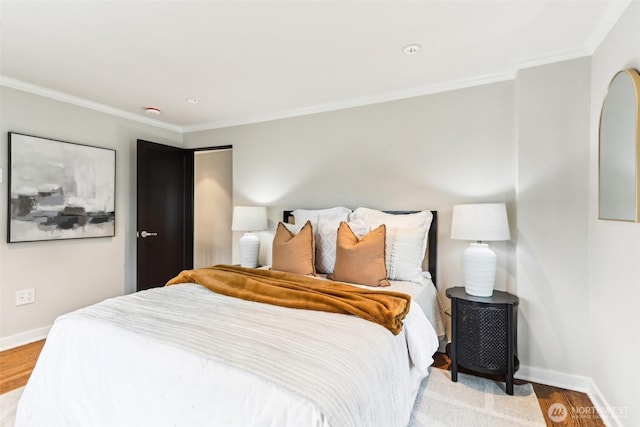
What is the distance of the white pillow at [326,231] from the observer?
2.79m

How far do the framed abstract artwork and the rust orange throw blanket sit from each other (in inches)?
63.1

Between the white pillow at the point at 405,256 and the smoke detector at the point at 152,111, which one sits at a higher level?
the smoke detector at the point at 152,111

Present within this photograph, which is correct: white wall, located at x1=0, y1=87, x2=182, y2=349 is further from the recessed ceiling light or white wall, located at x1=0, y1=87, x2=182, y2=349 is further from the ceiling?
the recessed ceiling light

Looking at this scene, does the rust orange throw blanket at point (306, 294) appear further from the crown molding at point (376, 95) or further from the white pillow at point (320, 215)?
the crown molding at point (376, 95)

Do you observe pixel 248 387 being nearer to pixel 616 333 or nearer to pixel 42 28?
pixel 616 333

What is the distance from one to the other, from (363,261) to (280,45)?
1.62 meters

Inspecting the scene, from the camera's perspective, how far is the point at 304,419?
0.96m

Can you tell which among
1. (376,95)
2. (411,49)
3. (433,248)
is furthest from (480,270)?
(376,95)

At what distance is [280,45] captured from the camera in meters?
2.15

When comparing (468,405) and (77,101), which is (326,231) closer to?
(468,405)

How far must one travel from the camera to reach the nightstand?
7.03 ft

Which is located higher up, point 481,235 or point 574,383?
point 481,235

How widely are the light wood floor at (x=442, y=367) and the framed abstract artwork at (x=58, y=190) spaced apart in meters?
0.97

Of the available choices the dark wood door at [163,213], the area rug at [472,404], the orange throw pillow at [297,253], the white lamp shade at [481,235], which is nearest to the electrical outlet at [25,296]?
the dark wood door at [163,213]
